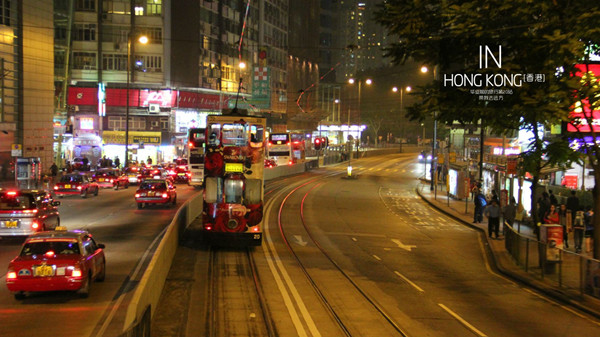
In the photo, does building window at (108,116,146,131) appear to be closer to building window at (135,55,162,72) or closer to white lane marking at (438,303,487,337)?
building window at (135,55,162,72)

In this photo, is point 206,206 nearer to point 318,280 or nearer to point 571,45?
point 318,280

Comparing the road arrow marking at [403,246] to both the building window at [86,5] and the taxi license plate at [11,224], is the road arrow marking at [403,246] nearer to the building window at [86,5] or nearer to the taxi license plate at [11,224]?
the taxi license plate at [11,224]

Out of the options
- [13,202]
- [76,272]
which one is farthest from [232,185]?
[76,272]

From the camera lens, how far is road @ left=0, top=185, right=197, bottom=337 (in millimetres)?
11734

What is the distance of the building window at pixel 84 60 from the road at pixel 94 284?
126ft

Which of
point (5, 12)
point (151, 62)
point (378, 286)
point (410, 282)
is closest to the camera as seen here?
point (378, 286)

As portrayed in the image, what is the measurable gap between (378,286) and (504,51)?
7.01 meters

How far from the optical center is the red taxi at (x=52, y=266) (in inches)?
519

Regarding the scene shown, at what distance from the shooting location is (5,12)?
4925 cm

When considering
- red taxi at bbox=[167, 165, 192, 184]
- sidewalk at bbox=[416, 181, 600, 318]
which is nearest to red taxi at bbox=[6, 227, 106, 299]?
sidewalk at bbox=[416, 181, 600, 318]

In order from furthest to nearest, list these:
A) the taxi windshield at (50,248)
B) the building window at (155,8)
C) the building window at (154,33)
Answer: the building window at (155,8) → the building window at (154,33) → the taxi windshield at (50,248)

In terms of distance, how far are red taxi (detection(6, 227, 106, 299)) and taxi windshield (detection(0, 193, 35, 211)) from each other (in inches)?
285

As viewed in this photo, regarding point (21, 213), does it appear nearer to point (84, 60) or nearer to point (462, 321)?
point (462, 321)

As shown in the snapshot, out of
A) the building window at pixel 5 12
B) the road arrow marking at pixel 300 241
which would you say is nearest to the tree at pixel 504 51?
the road arrow marking at pixel 300 241
